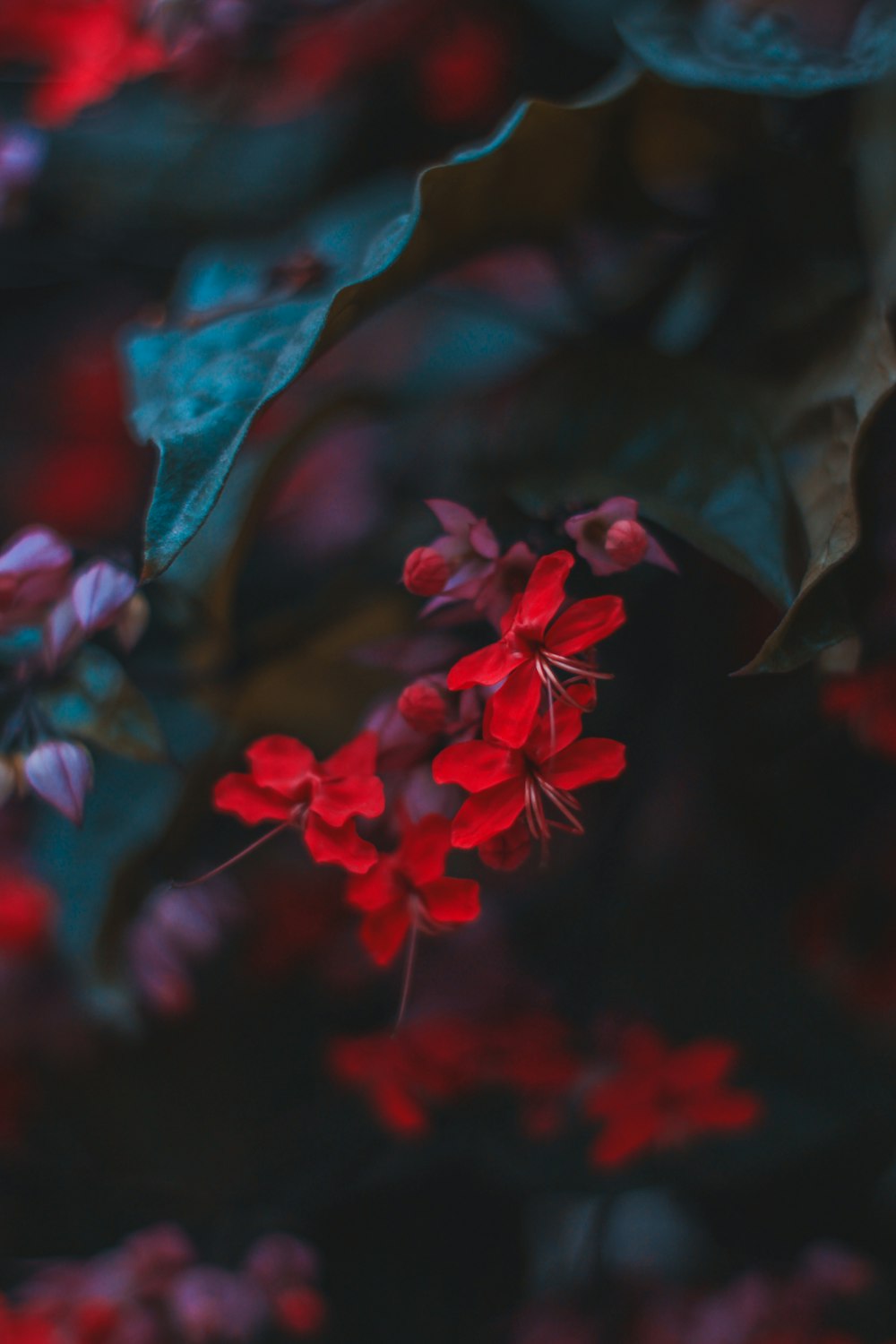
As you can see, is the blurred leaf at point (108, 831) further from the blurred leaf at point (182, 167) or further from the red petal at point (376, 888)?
the blurred leaf at point (182, 167)

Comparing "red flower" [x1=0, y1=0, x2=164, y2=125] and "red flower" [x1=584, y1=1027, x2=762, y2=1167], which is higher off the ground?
"red flower" [x1=0, y1=0, x2=164, y2=125]

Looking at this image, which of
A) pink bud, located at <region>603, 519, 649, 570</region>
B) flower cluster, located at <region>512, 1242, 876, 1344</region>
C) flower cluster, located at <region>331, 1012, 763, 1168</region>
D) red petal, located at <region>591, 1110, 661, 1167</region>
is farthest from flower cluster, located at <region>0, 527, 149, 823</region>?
flower cluster, located at <region>512, 1242, 876, 1344</region>

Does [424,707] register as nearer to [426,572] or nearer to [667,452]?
[426,572]

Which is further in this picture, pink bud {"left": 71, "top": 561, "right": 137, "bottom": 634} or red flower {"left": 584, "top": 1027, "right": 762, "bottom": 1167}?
red flower {"left": 584, "top": 1027, "right": 762, "bottom": 1167}

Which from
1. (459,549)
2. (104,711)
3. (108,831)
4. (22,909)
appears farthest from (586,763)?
(22,909)

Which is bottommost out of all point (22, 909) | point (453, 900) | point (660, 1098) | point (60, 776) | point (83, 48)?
point (660, 1098)

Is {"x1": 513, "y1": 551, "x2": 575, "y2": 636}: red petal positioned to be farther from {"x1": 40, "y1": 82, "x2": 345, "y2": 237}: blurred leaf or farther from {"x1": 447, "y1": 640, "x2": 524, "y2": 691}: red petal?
{"x1": 40, "y1": 82, "x2": 345, "y2": 237}: blurred leaf

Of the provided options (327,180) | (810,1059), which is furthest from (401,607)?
(810,1059)
